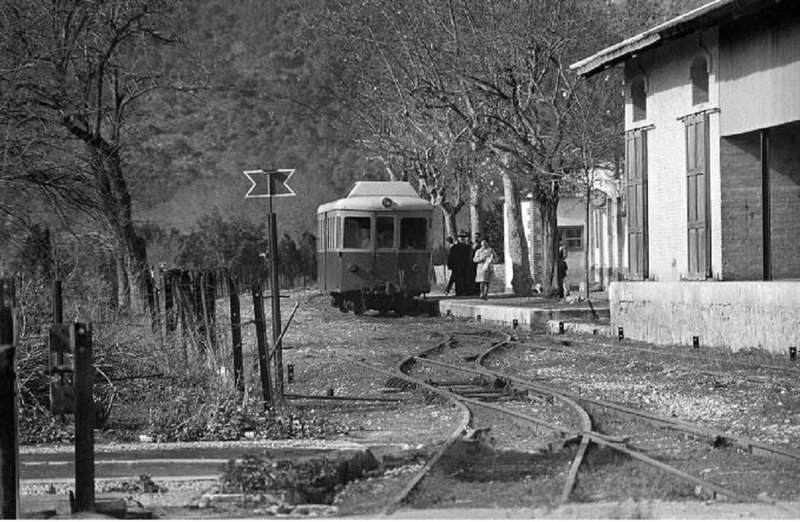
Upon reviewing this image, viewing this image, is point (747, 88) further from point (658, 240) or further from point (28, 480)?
point (28, 480)

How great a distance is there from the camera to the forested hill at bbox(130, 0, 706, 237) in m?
79.6

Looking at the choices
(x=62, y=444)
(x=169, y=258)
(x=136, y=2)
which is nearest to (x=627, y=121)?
(x=136, y=2)

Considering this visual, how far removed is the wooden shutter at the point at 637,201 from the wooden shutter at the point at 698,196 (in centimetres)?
199

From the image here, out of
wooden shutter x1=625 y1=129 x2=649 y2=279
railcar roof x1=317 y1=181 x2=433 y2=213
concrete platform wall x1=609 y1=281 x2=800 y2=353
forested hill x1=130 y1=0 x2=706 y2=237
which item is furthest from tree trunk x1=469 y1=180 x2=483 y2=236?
concrete platform wall x1=609 y1=281 x2=800 y2=353

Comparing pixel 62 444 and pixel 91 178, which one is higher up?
pixel 91 178

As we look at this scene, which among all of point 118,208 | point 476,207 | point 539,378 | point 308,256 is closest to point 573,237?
point 476,207

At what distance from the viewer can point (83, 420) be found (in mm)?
9148

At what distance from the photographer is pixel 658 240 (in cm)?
2597

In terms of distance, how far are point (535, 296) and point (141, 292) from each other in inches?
763

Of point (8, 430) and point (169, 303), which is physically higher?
point (169, 303)

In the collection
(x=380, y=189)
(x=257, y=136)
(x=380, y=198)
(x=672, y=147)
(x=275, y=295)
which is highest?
(x=257, y=136)

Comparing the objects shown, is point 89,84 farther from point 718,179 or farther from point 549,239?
point 549,239

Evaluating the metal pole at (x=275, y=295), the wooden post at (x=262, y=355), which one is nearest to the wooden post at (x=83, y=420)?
the wooden post at (x=262, y=355)

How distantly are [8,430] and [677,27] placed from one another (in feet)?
56.6
